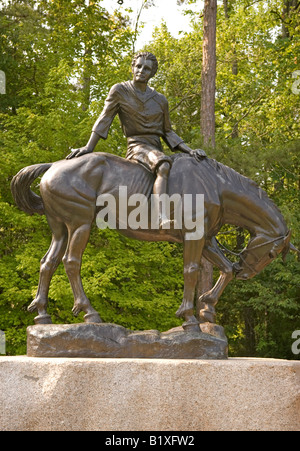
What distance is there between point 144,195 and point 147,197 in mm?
39

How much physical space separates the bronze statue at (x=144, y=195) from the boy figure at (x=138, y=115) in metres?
0.01

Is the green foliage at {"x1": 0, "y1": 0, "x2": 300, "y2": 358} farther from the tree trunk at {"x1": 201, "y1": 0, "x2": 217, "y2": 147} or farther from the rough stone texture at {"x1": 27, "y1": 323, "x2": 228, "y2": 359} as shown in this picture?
the rough stone texture at {"x1": 27, "y1": 323, "x2": 228, "y2": 359}

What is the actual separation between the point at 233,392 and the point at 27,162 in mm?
11484

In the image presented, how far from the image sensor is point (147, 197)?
710 centimetres

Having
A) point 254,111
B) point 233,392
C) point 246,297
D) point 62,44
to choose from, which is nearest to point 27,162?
point 62,44

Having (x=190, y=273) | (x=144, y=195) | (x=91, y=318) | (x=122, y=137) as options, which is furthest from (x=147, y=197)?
(x=122, y=137)

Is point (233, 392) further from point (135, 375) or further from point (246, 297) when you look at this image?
point (246, 297)

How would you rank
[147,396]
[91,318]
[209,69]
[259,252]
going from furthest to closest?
[209,69]
[259,252]
[91,318]
[147,396]

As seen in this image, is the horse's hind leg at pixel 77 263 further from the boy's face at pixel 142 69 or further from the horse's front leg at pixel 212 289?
the boy's face at pixel 142 69

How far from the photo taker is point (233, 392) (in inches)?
241

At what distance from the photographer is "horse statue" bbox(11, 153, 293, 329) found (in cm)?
697

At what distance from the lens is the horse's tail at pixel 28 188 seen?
731cm

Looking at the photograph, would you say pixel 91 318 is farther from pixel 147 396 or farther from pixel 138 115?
pixel 138 115

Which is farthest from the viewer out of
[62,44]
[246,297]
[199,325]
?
[62,44]
